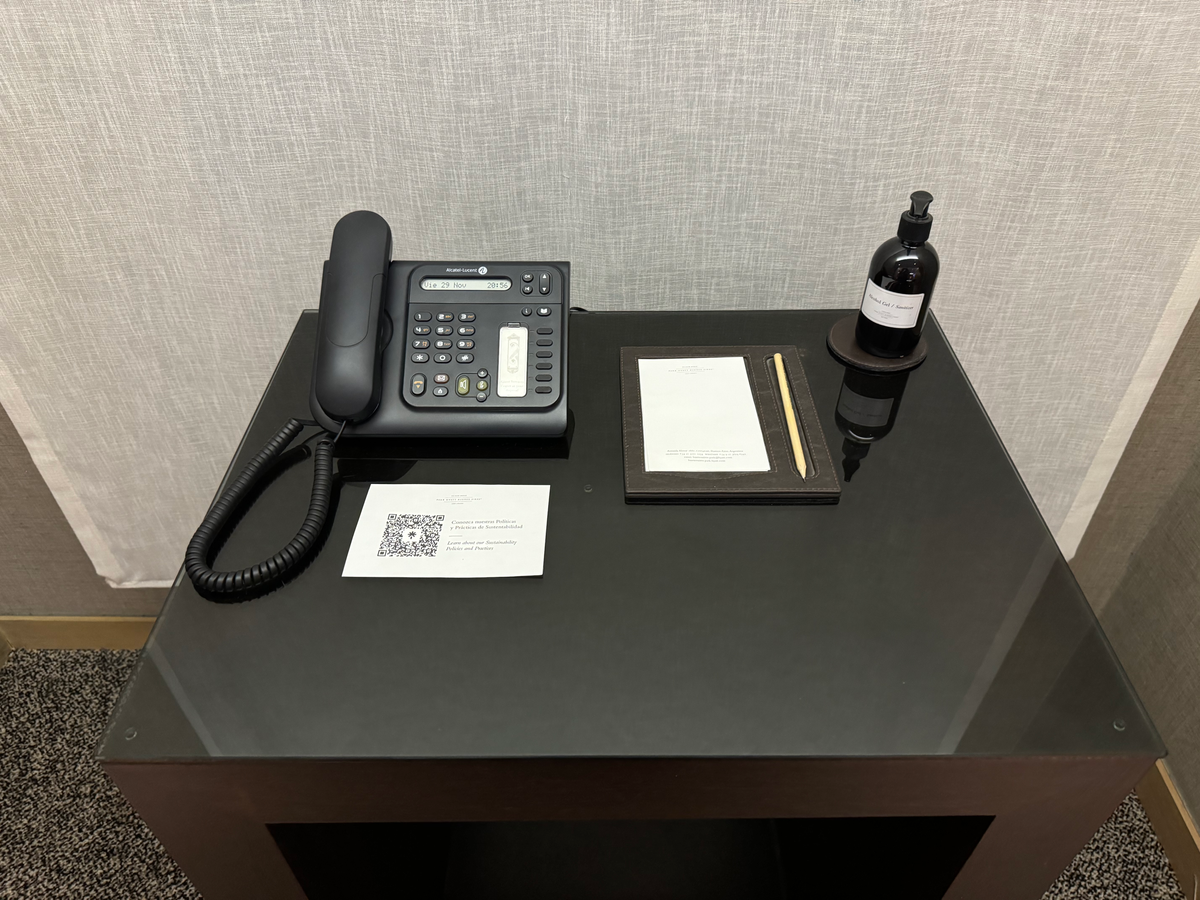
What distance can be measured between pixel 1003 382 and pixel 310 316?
91 centimetres

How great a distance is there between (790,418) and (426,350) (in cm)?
36

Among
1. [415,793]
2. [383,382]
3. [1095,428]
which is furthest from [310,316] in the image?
[1095,428]

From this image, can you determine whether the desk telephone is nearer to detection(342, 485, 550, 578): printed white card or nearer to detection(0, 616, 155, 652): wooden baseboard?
detection(342, 485, 550, 578): printed white card

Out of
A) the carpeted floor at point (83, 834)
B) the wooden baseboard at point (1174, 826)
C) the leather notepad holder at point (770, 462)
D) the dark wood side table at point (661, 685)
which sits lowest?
the carpeted floor at point (83, 834)

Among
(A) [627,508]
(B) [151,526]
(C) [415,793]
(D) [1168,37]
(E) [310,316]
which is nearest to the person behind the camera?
(C) [415,793]

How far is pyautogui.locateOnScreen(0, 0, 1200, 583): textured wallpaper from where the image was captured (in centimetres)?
81

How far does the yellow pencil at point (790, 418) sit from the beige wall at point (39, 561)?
1049 mm

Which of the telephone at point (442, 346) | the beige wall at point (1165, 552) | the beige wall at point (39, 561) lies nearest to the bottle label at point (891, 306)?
the telephone at point (442, 346)

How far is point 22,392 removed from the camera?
1.05m

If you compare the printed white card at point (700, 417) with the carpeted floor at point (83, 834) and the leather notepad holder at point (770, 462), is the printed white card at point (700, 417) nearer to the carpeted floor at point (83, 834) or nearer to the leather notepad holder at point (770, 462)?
the leather notepad holder at point (770, 462)

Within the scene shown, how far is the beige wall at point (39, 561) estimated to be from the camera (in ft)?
3.79

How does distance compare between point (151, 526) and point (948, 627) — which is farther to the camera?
point (151, 526)

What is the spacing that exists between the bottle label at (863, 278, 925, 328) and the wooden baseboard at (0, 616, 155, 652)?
4.10 feet

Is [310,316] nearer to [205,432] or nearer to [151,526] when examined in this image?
[205,432]
